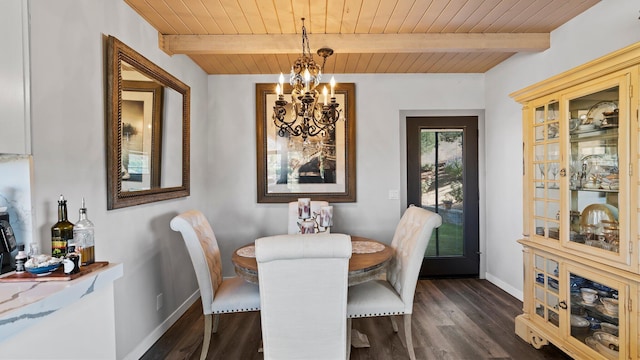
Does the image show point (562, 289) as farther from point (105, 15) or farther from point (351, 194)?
point (105, 15)

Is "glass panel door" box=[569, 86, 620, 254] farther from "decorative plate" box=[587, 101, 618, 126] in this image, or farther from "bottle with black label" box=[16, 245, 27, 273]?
"bottle with black label" box=[16, 245, 27, 273]

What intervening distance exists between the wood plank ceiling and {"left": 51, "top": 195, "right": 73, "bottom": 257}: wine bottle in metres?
1.51

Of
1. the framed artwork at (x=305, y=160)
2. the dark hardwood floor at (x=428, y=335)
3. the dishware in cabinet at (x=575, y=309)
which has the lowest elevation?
the dark hardwood floor at (x=428, y=335)

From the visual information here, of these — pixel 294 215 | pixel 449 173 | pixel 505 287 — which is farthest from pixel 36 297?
pixel 505 287

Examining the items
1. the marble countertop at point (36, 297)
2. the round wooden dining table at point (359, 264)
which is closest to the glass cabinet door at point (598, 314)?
the round wooden dining table at point (359, 264)

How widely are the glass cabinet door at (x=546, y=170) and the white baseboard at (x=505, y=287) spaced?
1250 mm

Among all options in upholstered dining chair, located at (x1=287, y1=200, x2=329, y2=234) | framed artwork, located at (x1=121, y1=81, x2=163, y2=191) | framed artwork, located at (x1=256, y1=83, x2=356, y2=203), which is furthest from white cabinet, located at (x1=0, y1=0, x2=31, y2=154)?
framed artwork, located at (x1=256, y1=83, x2=356, y2=203)

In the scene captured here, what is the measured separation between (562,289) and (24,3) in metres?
3.30

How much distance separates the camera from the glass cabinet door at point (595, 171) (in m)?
1.79

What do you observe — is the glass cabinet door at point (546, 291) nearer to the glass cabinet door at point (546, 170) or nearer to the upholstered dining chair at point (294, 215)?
the glass cabinet door at point (546, 170)

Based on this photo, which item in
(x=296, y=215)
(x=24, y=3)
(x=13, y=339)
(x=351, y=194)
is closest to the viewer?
(x=13, y=339)

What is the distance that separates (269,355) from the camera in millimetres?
1630

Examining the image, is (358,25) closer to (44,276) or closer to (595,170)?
(595,170)

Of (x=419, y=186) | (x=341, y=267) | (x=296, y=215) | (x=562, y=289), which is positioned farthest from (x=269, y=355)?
(x=419, y=186)
